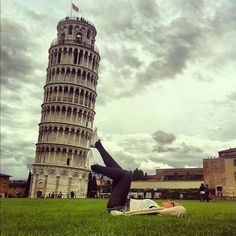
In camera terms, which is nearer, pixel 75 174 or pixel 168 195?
pixel 168 195

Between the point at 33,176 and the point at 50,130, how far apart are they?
1074 centimetres

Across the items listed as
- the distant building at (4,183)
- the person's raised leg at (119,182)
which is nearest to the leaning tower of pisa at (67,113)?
the distant building at (4,183)

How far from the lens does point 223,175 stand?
71375 mm

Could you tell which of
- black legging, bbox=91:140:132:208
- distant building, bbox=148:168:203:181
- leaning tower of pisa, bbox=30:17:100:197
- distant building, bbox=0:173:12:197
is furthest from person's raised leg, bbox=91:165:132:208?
distant building, bbox=148:168:203:181

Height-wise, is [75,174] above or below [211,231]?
above

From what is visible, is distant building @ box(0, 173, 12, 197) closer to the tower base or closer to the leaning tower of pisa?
the leaning tower of pisa

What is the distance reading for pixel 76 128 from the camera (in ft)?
252

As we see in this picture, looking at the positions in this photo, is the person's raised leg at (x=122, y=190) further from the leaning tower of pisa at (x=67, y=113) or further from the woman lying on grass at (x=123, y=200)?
the leaning tower of pisa at (x=67, y=113)

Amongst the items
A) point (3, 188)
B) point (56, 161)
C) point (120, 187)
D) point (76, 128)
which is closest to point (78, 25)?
point (76, 128)

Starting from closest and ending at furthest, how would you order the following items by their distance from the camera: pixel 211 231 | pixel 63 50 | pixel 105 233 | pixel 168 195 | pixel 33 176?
1. pixel 105 233
2. pixel 211 231
3. pixel 168 195
4. pixel 33 176
5. pixel 63 50

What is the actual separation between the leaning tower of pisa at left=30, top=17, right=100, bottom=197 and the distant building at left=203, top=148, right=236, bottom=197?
1081 inches

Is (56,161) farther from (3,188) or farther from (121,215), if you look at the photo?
(121,215)

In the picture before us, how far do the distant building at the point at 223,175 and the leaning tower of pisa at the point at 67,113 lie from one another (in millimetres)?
27452

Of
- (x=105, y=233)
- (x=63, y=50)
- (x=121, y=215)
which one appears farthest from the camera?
(x=63, y=50)
